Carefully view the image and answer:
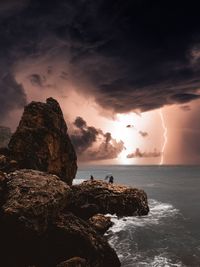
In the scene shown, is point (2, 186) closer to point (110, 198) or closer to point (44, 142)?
point (110, 198)

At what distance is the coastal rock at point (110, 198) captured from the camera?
40.2 meters

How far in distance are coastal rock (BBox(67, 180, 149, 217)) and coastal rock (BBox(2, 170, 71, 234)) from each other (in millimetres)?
14171

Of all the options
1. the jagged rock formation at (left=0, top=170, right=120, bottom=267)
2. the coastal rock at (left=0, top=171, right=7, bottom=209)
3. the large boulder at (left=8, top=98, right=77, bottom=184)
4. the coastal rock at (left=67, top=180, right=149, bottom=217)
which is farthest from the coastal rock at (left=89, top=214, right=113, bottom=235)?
the large boulder at (left=8, top=98, right=77, bottom=184)

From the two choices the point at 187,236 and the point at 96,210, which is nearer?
the point at 187,236

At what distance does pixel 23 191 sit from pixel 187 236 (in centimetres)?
2061

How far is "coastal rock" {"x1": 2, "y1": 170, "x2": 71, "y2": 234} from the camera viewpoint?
20.3 m

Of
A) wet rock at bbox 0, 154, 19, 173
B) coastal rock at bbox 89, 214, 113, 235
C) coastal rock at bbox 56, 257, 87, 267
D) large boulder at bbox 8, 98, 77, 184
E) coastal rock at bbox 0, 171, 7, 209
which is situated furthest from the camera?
large boulder at bbox 8, 98, 77, 184

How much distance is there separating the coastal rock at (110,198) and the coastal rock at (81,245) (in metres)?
15.6

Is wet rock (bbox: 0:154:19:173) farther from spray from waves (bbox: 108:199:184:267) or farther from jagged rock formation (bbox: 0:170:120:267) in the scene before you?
spray from waves (bbox: 108:199:184:267)

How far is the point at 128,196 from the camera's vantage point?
41969 millimetres

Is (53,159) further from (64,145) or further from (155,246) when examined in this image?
(155,246)

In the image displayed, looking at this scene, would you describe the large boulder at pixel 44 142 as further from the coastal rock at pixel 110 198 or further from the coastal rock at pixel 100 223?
the coastal rock at pixel 100 223

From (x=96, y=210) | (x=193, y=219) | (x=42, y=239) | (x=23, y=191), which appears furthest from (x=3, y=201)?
(x=193, y=219)

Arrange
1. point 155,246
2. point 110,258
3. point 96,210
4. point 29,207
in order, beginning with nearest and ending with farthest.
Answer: point 29,207 → point 110,258 → point 155,246 → point 96,210
